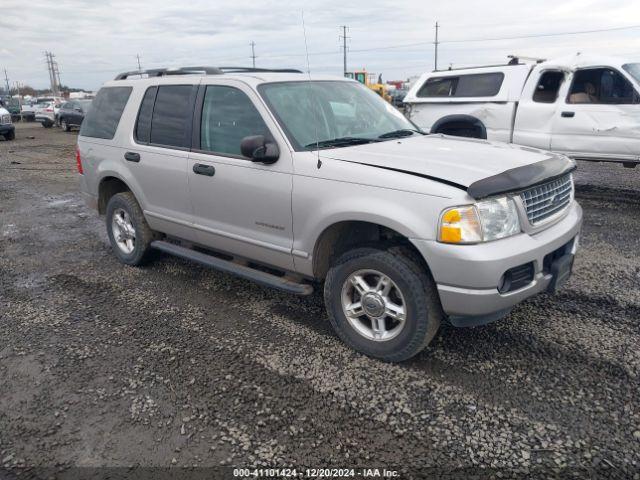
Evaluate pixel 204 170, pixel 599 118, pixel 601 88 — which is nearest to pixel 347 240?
pixel 204 170

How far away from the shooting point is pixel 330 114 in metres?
4.13

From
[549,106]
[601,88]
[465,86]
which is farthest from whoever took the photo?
[465,86]

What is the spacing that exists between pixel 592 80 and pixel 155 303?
7.59m

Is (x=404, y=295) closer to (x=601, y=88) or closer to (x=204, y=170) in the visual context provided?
(x=204, y=170)

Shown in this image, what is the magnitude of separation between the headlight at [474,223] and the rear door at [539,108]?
6.21 meters

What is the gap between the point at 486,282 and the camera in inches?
115

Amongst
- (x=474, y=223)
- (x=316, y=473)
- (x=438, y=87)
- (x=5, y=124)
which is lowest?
(x=316, y=473)

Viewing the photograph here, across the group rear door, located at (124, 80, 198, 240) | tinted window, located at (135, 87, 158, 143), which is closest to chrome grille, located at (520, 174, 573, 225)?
rear door, located at (124, 80, 198, 240)

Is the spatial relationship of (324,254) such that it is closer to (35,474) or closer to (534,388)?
(534,388)

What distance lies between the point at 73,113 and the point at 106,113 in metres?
21.6

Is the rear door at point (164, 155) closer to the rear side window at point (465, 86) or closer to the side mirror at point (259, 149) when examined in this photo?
the side mirror at point (259, 149)

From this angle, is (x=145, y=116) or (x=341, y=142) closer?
(x=341, y=142)

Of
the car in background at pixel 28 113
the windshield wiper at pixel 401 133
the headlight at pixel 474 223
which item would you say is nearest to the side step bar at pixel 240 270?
the headlight at pixel 474 223

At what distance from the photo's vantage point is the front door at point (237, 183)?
3.75 meters
